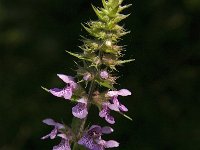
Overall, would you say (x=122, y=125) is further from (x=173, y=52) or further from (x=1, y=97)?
(x=1, y=97)

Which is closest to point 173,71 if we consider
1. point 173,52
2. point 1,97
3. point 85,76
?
point 173,52

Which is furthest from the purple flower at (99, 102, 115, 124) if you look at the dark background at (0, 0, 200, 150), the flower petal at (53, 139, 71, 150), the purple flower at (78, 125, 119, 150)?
the dark background at (0, 0, 200, 150)

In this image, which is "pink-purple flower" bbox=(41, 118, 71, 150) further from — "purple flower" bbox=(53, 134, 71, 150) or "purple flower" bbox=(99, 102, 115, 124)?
"purple flower" bbox=(99, 102, 115, 124)

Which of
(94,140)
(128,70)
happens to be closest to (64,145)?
(94,140)

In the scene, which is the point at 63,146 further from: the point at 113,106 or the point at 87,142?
the point at 113,106

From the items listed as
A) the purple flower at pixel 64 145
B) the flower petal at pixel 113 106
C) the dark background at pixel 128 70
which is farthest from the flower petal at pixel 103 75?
the dark background at pixel 128 70

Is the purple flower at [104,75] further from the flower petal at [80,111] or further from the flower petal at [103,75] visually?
the flower petal at [80,111]
